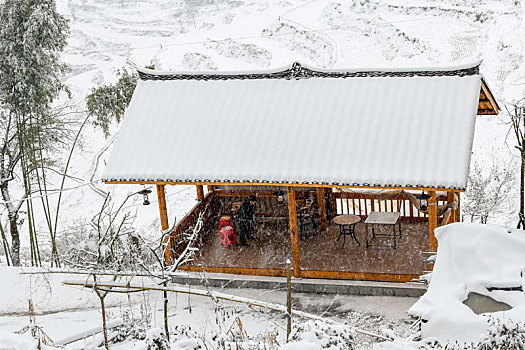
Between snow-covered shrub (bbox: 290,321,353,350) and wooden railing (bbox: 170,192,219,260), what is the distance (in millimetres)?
5716

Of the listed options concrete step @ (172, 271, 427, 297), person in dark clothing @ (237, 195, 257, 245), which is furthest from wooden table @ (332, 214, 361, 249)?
person in dark clothing @ (237, 195, 257, 245)

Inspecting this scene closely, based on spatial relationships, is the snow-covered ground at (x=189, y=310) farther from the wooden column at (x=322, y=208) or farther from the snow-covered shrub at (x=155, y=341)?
the wooden column at (x=322, y=208)

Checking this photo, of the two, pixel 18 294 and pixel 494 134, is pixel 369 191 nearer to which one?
pixel 18 294

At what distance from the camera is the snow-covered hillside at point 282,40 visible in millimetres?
33875

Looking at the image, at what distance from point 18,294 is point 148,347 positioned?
7143mm

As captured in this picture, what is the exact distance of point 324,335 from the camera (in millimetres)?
6125

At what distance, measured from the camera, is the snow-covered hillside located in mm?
33875

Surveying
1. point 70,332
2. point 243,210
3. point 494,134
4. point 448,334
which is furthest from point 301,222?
point 494,134

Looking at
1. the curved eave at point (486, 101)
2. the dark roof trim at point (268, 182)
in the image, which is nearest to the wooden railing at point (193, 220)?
the dark roof trim at point (268, 182)

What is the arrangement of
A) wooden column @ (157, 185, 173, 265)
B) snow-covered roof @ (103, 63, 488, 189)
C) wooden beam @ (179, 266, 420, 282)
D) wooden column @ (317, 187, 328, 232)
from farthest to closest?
wooden column @ (317, 187, 328, 232) → wooden column @ (157, 185, 173, 265) → wooden beam @ (179, 266, 420, 282) → snow-covered roof @ (103, 63, 488, 189)

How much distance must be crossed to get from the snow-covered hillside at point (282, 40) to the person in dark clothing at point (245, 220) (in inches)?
660

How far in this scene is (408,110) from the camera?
11.5 metres

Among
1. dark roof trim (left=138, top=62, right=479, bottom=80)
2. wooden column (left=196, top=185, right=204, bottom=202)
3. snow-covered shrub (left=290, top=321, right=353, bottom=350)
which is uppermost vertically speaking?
dark roof trim (left=138, top=62, right=479, bottom=80)

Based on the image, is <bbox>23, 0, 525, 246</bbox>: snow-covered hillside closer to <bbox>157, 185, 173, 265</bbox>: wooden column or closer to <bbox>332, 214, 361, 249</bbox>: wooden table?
<bbox>157, 185, 173, 265</bbox>: wooden column
